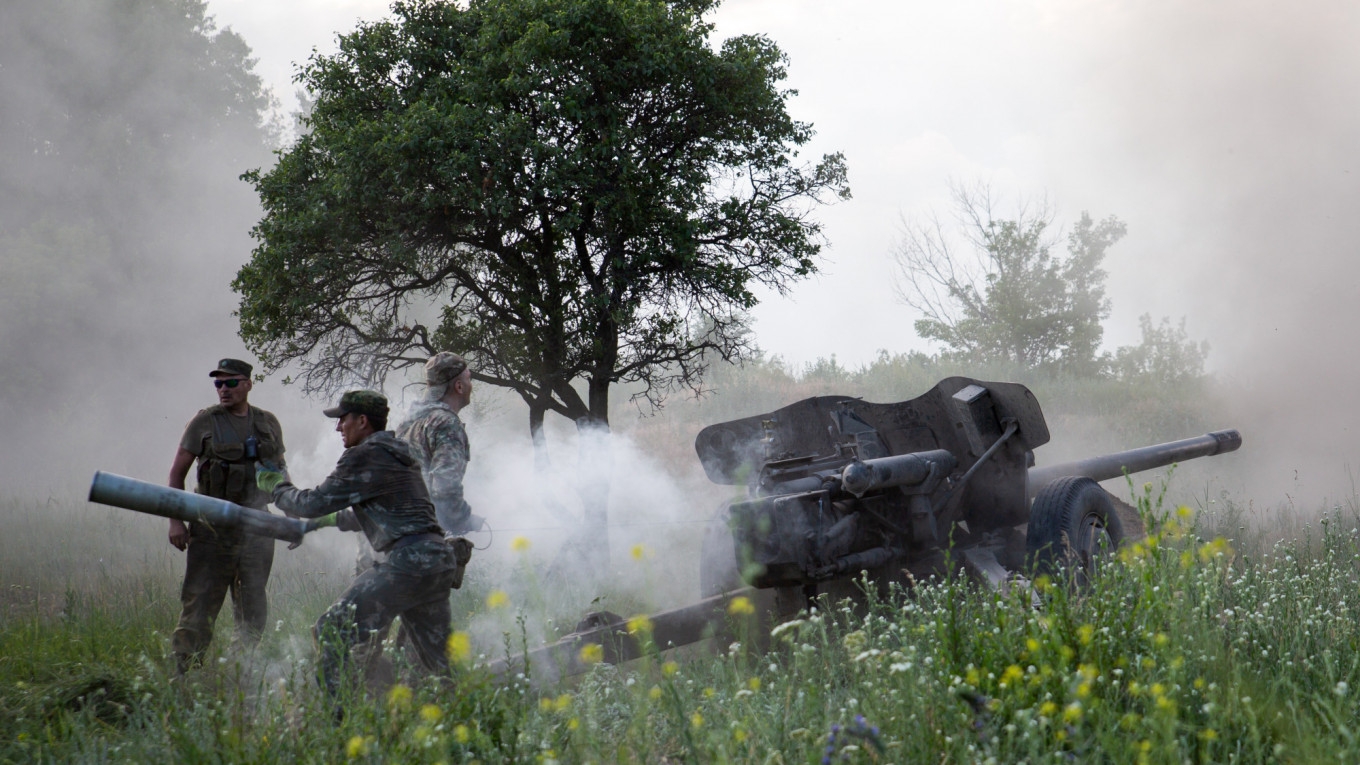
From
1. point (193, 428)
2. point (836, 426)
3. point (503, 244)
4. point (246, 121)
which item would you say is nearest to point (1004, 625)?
point (836, 426)

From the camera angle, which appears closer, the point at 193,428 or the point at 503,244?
the point at 193,428

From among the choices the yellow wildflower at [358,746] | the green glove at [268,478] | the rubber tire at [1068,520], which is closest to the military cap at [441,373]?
the green glove at [268,478]

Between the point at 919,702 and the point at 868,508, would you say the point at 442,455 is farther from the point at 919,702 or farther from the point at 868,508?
the point at 919,702

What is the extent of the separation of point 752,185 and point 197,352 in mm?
25278

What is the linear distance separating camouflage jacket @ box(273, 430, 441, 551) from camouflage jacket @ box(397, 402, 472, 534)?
58 centimetres

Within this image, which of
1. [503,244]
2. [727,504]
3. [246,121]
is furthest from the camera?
[246,121]

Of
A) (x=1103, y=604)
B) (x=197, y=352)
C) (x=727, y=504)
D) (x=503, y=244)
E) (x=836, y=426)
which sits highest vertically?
(x=197, y=352)

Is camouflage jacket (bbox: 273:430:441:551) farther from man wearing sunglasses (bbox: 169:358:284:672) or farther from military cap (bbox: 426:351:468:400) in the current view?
man wearing sunglasses (bbox: 169:358:284:672)

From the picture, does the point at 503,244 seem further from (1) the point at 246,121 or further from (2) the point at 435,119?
(1) the point at 246,121

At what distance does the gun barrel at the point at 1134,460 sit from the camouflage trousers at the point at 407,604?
4284mm

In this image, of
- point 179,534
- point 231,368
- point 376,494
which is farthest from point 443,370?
point 179,534

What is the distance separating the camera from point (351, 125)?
370 inches

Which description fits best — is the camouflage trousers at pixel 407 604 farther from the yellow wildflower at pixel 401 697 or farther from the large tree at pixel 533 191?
the large tree at pixel 533 191

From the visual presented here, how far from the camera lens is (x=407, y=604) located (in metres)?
4.75
